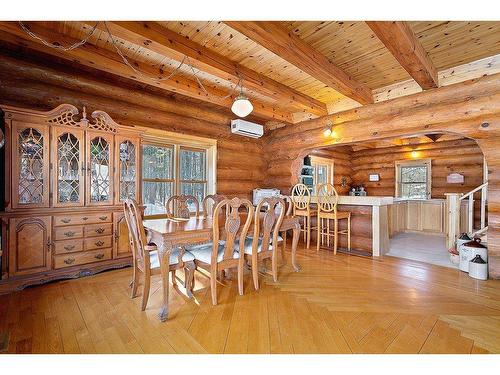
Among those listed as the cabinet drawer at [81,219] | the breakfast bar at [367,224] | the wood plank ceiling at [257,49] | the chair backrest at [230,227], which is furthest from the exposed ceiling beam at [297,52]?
the cabinet drawer at [81,219]

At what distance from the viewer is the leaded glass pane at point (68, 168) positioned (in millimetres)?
2830

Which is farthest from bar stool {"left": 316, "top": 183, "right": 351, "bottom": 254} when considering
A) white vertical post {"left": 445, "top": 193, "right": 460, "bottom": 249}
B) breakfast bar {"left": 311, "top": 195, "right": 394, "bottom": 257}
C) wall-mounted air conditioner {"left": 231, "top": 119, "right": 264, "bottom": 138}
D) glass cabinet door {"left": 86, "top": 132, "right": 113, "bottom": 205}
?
glass cabinet door {"left": 86, "top": 132, "right": 113, "bottom": 205}

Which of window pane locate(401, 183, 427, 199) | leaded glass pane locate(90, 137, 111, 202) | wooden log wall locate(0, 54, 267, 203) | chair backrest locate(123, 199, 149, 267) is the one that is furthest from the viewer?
window pane locate(401, 183, 427, 199)

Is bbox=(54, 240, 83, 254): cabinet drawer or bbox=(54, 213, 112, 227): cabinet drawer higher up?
bbox=(54, 213, 112, 227): cabinet drawer

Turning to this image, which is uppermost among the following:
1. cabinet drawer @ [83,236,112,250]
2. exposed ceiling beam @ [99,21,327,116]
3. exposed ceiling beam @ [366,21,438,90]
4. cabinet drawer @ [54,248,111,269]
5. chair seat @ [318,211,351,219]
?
exposed ceiling beam @ [99,21,327,116]

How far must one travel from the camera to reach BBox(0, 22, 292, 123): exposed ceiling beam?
234 cm

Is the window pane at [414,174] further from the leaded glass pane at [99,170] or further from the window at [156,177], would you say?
the leaded glass pane at [99,170]

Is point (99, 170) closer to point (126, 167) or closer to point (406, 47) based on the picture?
point (126, 167)

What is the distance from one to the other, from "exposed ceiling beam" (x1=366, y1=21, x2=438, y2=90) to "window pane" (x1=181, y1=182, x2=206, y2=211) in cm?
361

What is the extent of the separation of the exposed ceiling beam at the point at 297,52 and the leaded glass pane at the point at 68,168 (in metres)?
2.34

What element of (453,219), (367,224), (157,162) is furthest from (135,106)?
(453,219)

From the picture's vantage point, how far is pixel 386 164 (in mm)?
7316

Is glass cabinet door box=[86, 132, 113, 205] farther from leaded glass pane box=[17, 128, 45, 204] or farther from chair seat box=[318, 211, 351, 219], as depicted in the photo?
chair seat box=[318, 211, 351, 219]

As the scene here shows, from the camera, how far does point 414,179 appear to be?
22.4 ft
